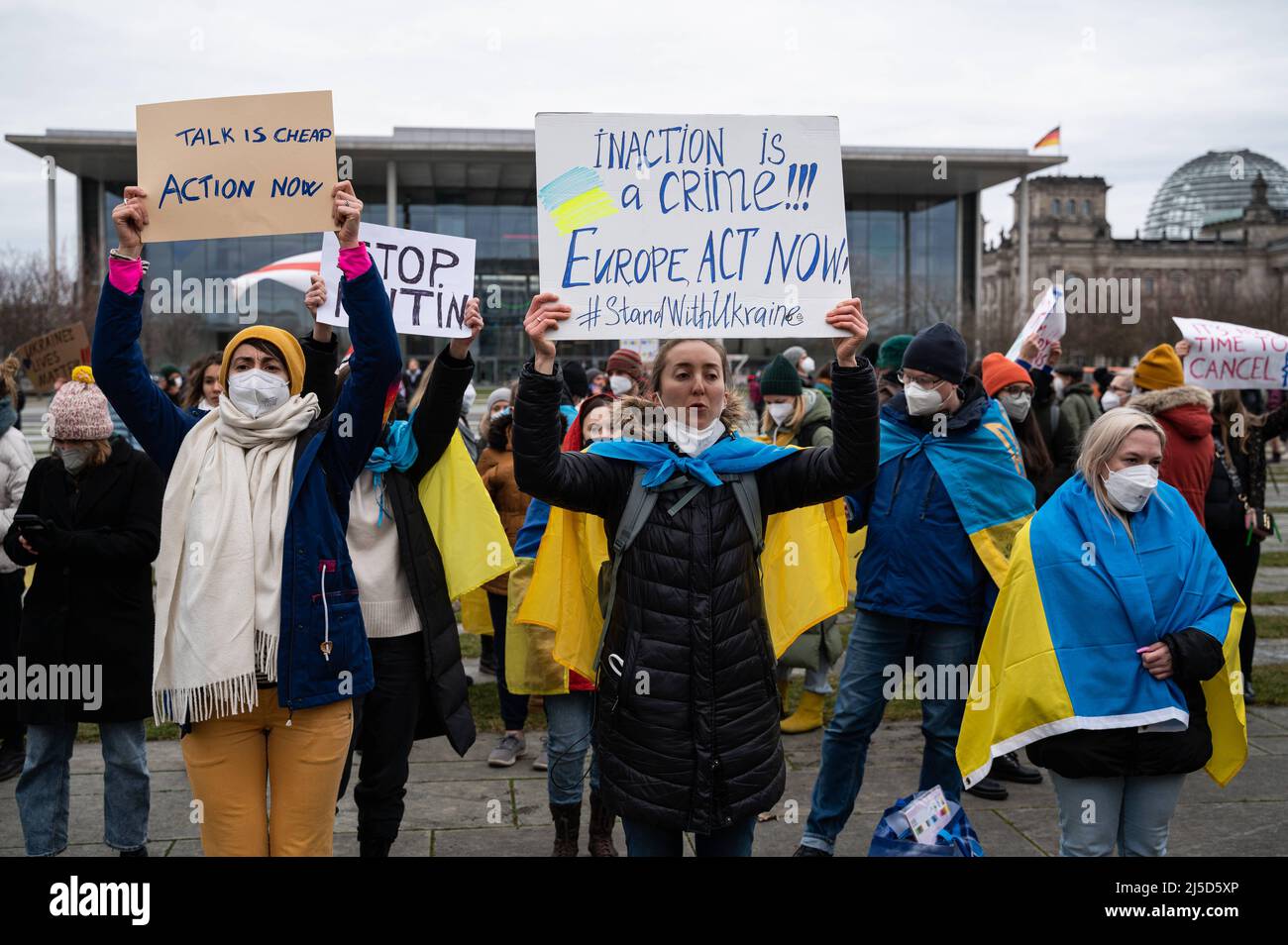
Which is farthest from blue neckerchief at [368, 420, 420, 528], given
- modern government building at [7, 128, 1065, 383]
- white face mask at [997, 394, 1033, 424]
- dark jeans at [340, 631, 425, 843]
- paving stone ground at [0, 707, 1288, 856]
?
modern government building at [7, 128, 1065, 383]

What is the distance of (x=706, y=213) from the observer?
3.49m

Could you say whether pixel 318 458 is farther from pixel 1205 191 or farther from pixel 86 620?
pixel 1205 191

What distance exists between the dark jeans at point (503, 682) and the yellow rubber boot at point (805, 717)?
1.57 meters

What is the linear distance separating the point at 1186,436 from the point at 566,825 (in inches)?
157

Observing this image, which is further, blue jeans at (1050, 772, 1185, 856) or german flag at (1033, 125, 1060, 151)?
german flag at (1033, 125, 1060, 151)

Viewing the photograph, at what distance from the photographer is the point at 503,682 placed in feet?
19.9

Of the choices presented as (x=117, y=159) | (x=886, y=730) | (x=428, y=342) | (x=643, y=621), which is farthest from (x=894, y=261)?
(x=643, y=621)

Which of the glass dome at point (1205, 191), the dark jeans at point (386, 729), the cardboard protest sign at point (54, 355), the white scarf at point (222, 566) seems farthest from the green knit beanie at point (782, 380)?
the glass dome at point (1205, 191)

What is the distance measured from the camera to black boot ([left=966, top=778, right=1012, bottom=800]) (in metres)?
5.59

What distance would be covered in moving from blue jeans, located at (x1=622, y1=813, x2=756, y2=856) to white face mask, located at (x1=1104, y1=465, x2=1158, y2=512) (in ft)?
5.10

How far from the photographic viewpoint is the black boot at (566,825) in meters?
4.75

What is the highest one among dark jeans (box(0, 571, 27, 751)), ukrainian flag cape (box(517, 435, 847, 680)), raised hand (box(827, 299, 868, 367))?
raised hand (box(827, 299, 868, 367))

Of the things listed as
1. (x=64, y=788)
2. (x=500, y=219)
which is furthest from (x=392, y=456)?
(x=500, y=219)

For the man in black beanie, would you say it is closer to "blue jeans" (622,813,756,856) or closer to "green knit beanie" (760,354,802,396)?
"blue jeans" (622,813,756,856)
